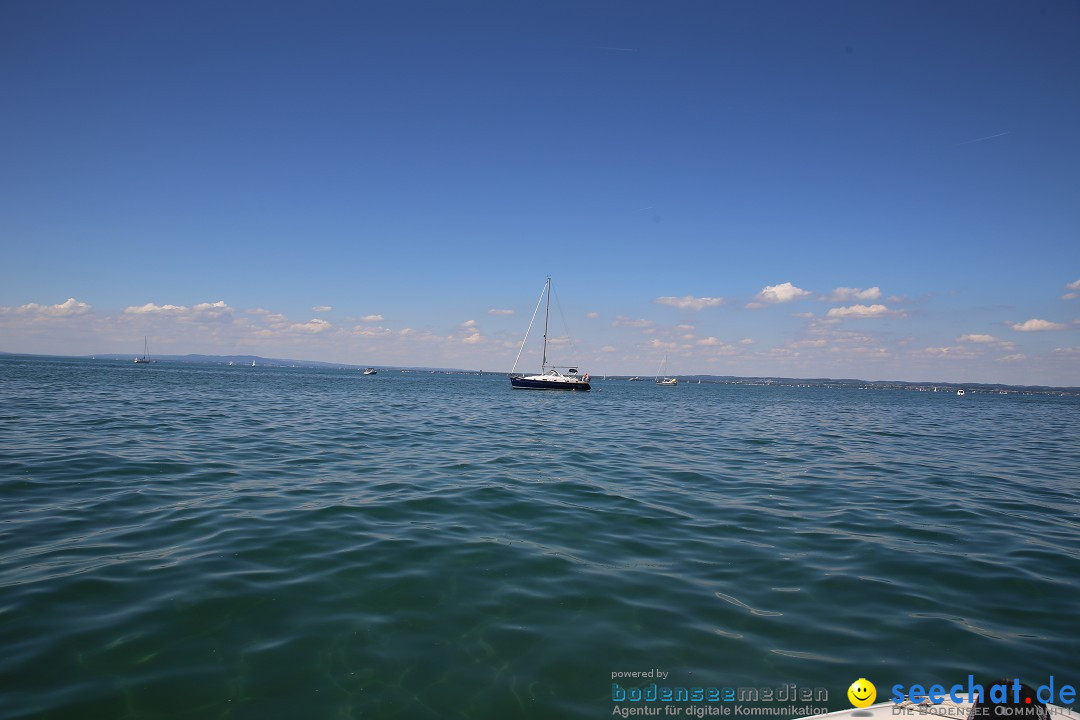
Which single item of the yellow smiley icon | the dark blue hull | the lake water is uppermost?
the dark blue hull

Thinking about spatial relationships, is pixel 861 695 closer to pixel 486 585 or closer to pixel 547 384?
pixel 486 585

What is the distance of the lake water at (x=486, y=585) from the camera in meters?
4.70

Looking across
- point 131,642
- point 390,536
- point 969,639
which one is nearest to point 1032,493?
point 969,639

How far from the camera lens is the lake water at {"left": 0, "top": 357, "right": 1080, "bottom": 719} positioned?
15.4ft

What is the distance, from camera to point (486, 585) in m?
6.75

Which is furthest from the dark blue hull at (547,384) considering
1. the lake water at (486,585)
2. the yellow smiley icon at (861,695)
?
the yellow smiley icon at (861,695)

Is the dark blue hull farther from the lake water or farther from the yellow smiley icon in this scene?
the yellow smiley icon

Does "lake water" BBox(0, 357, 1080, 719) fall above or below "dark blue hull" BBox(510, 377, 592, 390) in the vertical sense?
below

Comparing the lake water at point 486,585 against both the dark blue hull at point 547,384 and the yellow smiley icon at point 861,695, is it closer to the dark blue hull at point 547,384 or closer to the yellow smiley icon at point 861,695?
the yellow smiley icon at point 861,695

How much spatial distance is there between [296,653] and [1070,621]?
8.98 metres

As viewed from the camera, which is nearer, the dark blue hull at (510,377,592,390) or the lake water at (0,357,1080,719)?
the lake water at (0,357,1080,719)

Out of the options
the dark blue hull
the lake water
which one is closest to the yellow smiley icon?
the lake water

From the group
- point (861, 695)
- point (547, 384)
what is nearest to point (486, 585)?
point (861, 695)

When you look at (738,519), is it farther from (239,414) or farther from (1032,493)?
(239,414)
